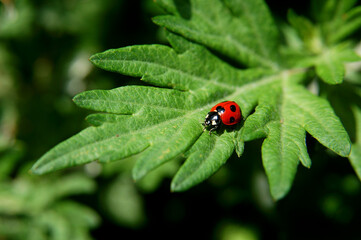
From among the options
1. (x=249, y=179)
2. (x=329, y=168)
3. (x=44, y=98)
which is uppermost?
(x=44, y=98)

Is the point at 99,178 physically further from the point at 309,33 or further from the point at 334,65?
the point at 334,65

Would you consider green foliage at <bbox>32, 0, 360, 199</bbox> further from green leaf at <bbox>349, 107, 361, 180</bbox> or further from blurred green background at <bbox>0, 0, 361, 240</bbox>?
blurred green background at <bbox>0, 0, 361, 240</bbox>

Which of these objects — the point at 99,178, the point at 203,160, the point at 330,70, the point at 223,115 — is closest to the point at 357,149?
the point at 330,70

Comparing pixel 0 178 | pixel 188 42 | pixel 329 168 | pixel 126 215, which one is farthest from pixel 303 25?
pixel 0 178

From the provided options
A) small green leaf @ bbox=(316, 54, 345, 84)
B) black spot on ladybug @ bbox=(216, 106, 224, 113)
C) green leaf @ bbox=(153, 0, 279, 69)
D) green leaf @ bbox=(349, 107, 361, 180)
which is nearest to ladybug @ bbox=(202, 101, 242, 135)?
black spot on ladybug @ bbox=(216, 106, 224, 113)

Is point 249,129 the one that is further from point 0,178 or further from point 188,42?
point 0,178

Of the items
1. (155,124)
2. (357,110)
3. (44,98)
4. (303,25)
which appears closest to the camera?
(155,124)

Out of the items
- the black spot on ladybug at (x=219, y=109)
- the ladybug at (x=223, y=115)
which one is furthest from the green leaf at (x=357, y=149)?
the black spot on ladybug at (x=219, y=109)
